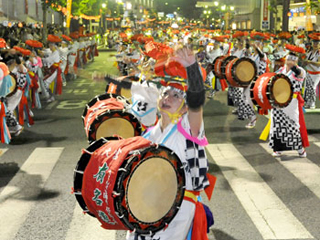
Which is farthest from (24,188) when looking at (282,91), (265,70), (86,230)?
(265,70)

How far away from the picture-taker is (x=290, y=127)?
9266mm

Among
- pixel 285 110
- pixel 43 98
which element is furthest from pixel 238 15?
pixel 285 110

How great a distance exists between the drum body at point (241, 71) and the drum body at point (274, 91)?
2.18 m

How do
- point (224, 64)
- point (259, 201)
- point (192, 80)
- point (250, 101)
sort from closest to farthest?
point (192, 80), point (259, 201), point (224, 64), point (250, 101)

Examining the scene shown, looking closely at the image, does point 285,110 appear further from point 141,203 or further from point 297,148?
point 141,203

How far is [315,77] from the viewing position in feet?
48.6

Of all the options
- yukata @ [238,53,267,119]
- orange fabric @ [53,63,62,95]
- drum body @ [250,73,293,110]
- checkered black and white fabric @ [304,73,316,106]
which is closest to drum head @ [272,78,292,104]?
drum body @ [250,73,293,110]

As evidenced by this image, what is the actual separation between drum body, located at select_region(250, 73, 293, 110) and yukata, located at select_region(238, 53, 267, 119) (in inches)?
127

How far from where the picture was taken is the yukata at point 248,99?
12242 mm

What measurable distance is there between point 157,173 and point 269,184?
4.29 meters

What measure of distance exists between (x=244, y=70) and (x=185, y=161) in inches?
291

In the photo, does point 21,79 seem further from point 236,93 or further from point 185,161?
point 185,161

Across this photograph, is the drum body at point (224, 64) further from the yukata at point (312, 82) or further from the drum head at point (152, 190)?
the drum head at point (152, 190)

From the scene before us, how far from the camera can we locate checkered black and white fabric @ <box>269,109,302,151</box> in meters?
9.21
